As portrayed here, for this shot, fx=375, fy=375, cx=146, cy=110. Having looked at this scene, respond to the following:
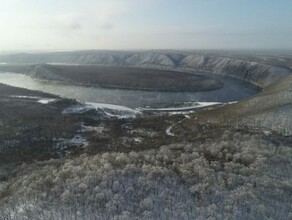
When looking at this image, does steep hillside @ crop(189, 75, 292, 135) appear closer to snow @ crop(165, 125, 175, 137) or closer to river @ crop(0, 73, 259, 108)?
snow @ crop(165, 125, 175, 137)

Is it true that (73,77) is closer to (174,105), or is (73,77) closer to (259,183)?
(174,105)

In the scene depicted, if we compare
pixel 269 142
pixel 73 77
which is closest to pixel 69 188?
pixel 269 142

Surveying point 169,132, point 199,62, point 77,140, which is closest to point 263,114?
point 169,132

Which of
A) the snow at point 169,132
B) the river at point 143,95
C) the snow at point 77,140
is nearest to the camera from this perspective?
the snow at point 77,140

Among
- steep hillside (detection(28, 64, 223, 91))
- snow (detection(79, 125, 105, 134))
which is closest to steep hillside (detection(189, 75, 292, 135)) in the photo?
snow (detection(79, 125, 105, 134))

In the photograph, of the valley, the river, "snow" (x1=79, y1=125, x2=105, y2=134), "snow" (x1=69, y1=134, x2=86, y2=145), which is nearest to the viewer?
the valley

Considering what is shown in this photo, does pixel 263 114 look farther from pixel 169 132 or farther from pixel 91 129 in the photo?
pixel 91 129

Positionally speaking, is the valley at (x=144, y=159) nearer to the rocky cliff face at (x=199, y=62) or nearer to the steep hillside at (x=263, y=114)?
the steep hillside at (x=263, y=114)

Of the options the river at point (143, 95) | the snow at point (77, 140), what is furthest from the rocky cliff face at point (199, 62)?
the snow at point (77, 140)
